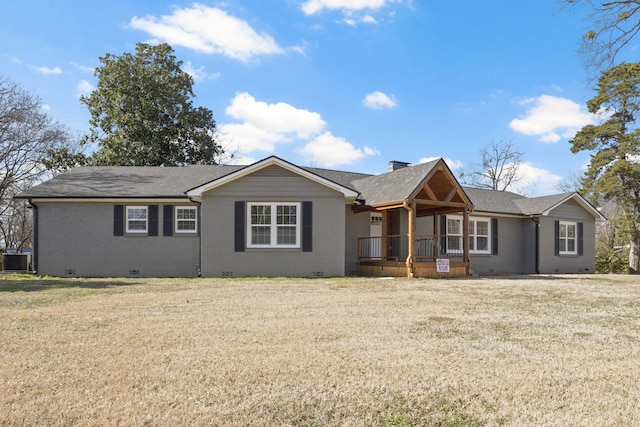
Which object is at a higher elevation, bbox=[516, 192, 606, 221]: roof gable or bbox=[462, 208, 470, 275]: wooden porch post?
bbox=[516, 192, 606, 221]: roof gable

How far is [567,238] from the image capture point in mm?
22297

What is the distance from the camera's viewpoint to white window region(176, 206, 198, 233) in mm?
16875

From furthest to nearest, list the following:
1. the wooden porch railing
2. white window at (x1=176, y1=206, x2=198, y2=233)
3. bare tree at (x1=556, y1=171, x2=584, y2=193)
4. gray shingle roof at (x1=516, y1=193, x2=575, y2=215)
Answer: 1. bare tree at (x1=556, y1=171, x2=584, y2=193)
2. gray shingle roof at (x1=516, y1=193, x2=575, y2=215)
3. the wooden porch railing
4. white window at (x1=176, y1=206, x2=198, y2=233)

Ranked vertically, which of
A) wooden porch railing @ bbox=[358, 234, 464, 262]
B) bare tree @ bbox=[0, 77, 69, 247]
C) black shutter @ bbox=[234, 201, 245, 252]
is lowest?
wooden porch railing @ bbox=[358, 234, 464, 262]

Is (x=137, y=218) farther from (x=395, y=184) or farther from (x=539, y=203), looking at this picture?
(x=539, y=203)

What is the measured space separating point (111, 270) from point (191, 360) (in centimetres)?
1305

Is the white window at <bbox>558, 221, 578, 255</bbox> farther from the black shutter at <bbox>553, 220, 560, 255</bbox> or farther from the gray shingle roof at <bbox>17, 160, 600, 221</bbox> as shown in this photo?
the gray shingle roof at <bbox>17, 160, 600, 221</bbox>

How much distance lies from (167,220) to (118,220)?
1618mm

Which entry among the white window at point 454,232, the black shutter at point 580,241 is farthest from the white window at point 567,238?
the white window at point 454,232

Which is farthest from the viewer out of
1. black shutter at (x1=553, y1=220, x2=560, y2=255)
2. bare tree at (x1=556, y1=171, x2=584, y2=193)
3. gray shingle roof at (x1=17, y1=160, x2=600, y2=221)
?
bare tree at (x1=556, y1=171, x2=584, y2=193)

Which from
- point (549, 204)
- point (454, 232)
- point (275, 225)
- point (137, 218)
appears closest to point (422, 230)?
point (454, 232)

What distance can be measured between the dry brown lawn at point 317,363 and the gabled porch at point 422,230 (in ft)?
21.4

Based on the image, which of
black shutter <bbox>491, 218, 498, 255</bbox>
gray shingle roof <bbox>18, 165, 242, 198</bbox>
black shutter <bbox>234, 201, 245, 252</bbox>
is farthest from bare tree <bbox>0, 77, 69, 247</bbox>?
black shutter <bbox>491, 218, 498, 255</bbox>

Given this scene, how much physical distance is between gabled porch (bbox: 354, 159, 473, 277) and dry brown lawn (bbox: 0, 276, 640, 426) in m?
6.52
